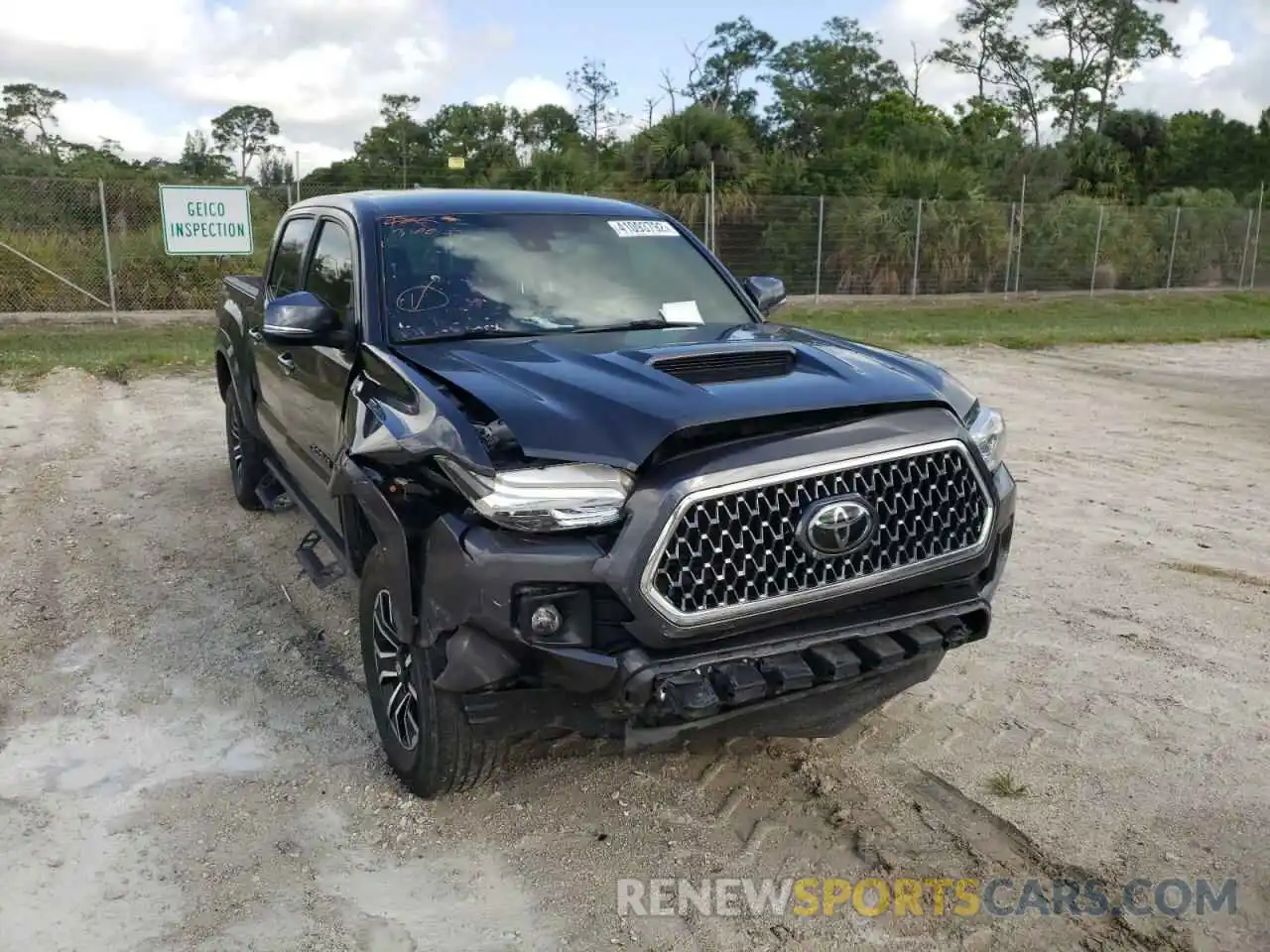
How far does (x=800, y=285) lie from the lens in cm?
2186

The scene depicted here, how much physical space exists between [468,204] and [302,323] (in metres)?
0.94

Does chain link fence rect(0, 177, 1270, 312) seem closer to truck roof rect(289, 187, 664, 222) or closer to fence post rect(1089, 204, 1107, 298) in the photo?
fence post rect(1089, 204, 1107, 298)

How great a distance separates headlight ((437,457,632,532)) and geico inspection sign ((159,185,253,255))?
52.6 feet

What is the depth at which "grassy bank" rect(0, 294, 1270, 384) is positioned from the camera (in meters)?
12.4

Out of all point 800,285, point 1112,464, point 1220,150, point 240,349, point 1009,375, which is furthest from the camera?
point 1220,150

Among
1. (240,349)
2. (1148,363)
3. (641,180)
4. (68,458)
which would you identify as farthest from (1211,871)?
(641,180)

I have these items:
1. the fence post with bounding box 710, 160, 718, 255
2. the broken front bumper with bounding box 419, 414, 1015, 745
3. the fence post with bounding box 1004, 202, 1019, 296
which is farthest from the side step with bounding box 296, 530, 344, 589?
the fence post with bounding box 1004, 202, 1019, 296

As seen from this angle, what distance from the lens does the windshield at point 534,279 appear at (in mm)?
4012

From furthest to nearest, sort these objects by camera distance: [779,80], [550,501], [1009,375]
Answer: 1. [779,80]
2. [1009,375]
3. [550,501]

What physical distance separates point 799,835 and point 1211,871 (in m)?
1.11

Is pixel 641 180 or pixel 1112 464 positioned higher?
pixel 641 180

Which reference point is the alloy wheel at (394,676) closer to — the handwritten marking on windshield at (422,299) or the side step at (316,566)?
the side step at (316,566)

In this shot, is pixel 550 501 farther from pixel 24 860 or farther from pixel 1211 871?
pixel 1211 871

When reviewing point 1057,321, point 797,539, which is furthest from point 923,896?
point 1057,321
